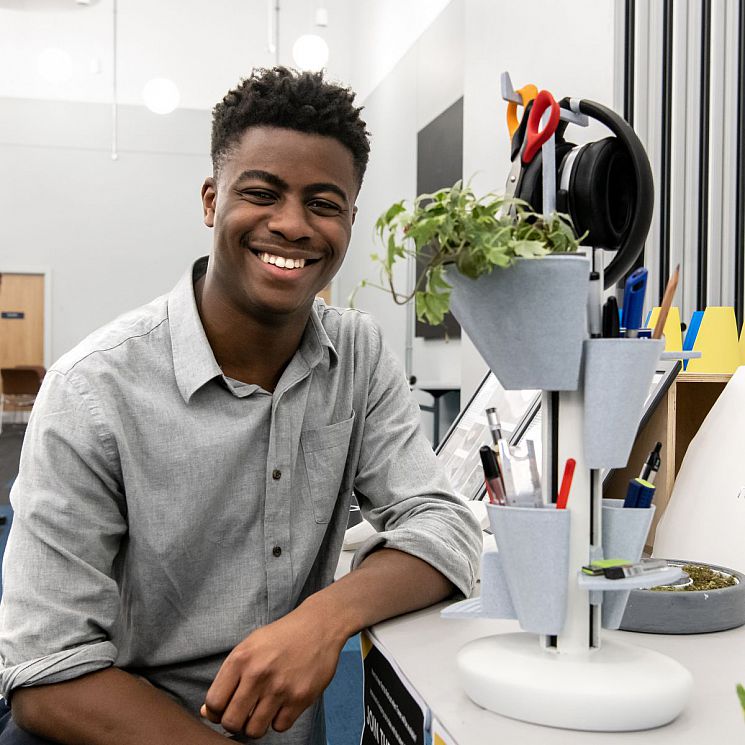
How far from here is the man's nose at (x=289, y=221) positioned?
1103 mm

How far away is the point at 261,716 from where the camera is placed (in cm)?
85

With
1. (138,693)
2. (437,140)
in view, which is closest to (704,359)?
(138,693)

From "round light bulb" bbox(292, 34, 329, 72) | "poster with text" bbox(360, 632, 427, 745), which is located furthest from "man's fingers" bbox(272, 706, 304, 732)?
"round light bulb" bbox(292, 34, 329, 72)

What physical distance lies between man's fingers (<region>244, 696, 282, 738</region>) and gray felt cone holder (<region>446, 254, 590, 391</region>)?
417 millimetres

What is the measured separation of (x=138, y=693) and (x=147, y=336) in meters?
0.45

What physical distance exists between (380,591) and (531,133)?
1.75ft

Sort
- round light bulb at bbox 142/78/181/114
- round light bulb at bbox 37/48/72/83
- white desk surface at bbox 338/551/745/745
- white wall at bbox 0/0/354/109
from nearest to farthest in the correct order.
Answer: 1. white desk surface at bbox 338/551/745/745
2. round light bulb at bbox 37/48/72/83
3. round light bulb at bbox 142/78/181/114
4. white wall at bbox 0/0/354/109

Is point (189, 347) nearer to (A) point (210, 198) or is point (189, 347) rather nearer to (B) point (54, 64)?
(A) point (210, 198)

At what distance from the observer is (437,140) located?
601cm

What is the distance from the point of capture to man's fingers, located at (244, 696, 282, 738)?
2.78 feet

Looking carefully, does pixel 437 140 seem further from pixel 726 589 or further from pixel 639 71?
pixel 726 589

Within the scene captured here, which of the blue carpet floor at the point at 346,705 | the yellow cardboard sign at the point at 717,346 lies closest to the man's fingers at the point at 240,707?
the yellow cardboard sign at the point at 717,346

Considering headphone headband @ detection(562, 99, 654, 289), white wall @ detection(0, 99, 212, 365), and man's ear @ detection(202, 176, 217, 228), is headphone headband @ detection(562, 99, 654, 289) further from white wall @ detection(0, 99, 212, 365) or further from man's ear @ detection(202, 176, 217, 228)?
white wall @ detection(0, 99, 212, 365)

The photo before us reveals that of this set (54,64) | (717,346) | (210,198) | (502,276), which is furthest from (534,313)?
(54,64)
